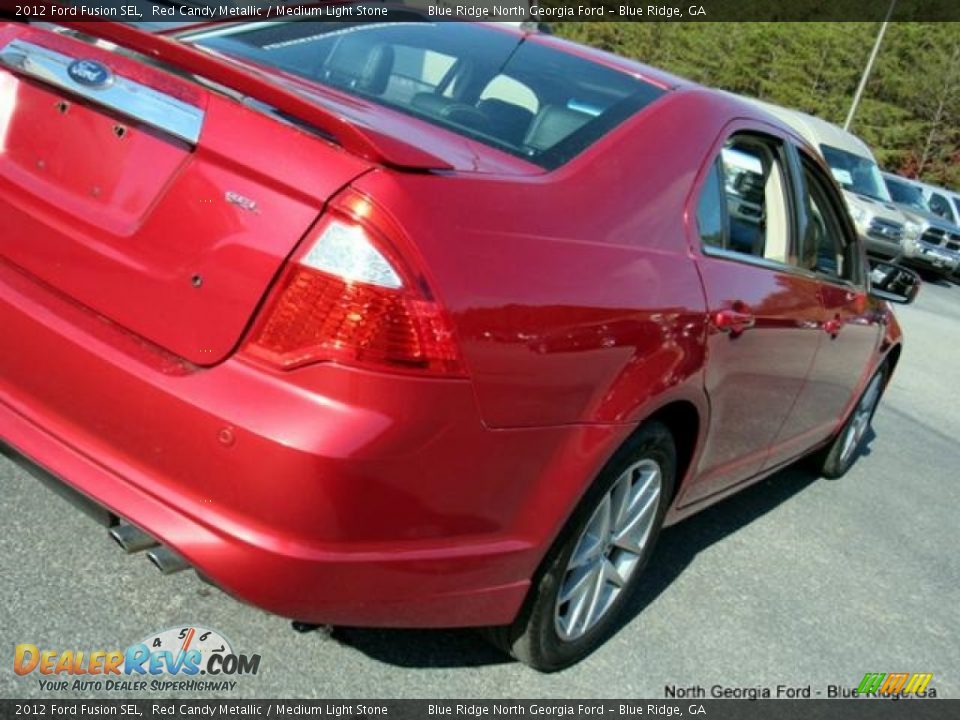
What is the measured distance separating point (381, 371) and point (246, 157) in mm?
520

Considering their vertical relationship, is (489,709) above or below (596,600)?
below

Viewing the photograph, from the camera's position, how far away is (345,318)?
2.07 metres

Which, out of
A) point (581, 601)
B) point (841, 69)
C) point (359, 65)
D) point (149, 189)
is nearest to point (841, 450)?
point (581, 601)

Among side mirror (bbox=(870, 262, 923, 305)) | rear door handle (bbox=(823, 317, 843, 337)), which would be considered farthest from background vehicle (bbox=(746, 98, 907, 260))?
rear door handle (bbox=(823, 317, 843, 337))

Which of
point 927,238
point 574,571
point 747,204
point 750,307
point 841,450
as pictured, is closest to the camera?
point 574,571

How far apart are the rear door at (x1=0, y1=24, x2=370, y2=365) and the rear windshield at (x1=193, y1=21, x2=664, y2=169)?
60cm

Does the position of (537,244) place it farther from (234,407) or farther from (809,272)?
(809,272)

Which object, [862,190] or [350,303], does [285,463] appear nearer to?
[350,303]

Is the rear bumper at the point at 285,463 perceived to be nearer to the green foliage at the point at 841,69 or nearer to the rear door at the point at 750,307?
the rear door at the point at 750,307

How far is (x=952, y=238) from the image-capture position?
21.6 meters

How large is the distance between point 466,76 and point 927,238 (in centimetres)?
1987

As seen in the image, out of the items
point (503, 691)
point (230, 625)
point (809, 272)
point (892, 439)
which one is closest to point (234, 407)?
point (230, 625)

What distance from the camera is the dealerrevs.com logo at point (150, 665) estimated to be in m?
2.54

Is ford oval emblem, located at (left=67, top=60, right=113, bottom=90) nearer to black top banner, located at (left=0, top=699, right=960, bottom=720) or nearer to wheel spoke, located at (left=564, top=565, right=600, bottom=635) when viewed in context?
black top banner, located at (left=0, top=699, right=960, bottom=720)
